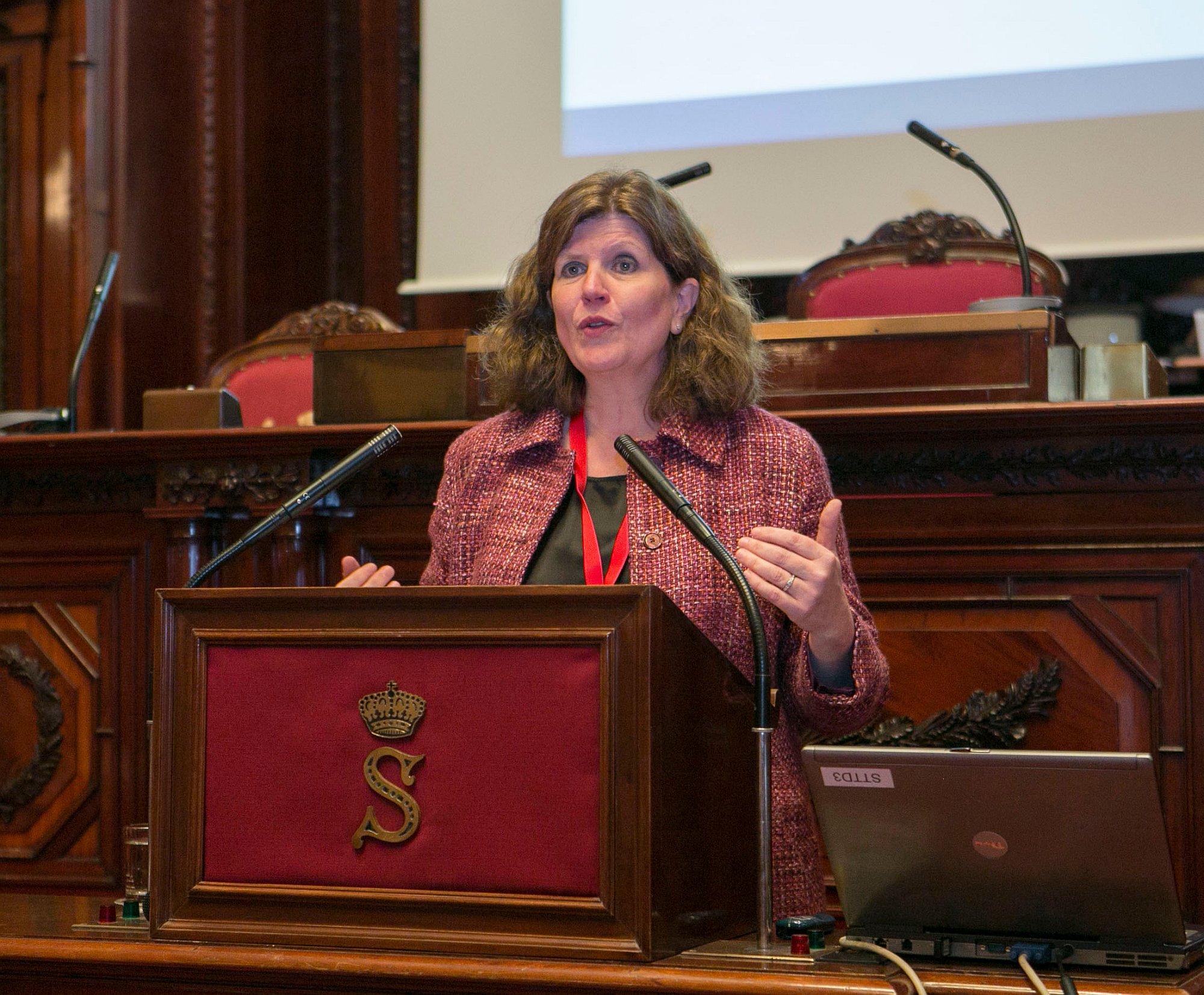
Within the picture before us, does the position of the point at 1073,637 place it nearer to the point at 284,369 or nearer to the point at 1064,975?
the point at 1064,975

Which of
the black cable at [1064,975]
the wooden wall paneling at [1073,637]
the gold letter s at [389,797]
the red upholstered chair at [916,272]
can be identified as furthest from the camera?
the red upholstered chair at [916,272]

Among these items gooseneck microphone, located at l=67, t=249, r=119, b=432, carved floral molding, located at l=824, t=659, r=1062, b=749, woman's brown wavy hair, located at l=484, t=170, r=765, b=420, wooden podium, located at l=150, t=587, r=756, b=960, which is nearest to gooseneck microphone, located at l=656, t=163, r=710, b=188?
woman's brown wavy hair, located at l=484, t=170, r=765, b=420

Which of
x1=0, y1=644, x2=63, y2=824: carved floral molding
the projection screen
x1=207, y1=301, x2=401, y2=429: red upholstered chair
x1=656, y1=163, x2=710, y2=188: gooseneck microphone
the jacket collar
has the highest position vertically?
the projection screen

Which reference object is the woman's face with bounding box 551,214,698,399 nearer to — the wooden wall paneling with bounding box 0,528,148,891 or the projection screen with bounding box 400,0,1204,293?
the wooden wall paneling with bounding box 0,528,148,891

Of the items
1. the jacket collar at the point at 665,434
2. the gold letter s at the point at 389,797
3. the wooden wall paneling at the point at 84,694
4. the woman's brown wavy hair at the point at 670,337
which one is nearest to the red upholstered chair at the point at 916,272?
the woman's brown wavy hair at the point at 670,337

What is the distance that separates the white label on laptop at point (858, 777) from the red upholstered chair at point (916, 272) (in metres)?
1.82

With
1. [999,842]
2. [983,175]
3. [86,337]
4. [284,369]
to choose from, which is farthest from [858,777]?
[284,369]

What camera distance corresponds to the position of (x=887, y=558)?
2.28 m

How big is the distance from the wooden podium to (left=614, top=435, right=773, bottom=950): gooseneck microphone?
40mm

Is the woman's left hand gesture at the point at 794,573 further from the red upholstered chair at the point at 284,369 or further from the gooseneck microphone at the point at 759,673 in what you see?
the red upholstered chair at the point at 284,369

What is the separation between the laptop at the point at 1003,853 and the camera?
1.24 meters

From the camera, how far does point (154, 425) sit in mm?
2604

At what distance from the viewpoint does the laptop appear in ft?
4.06

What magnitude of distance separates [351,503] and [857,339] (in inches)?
32.4
